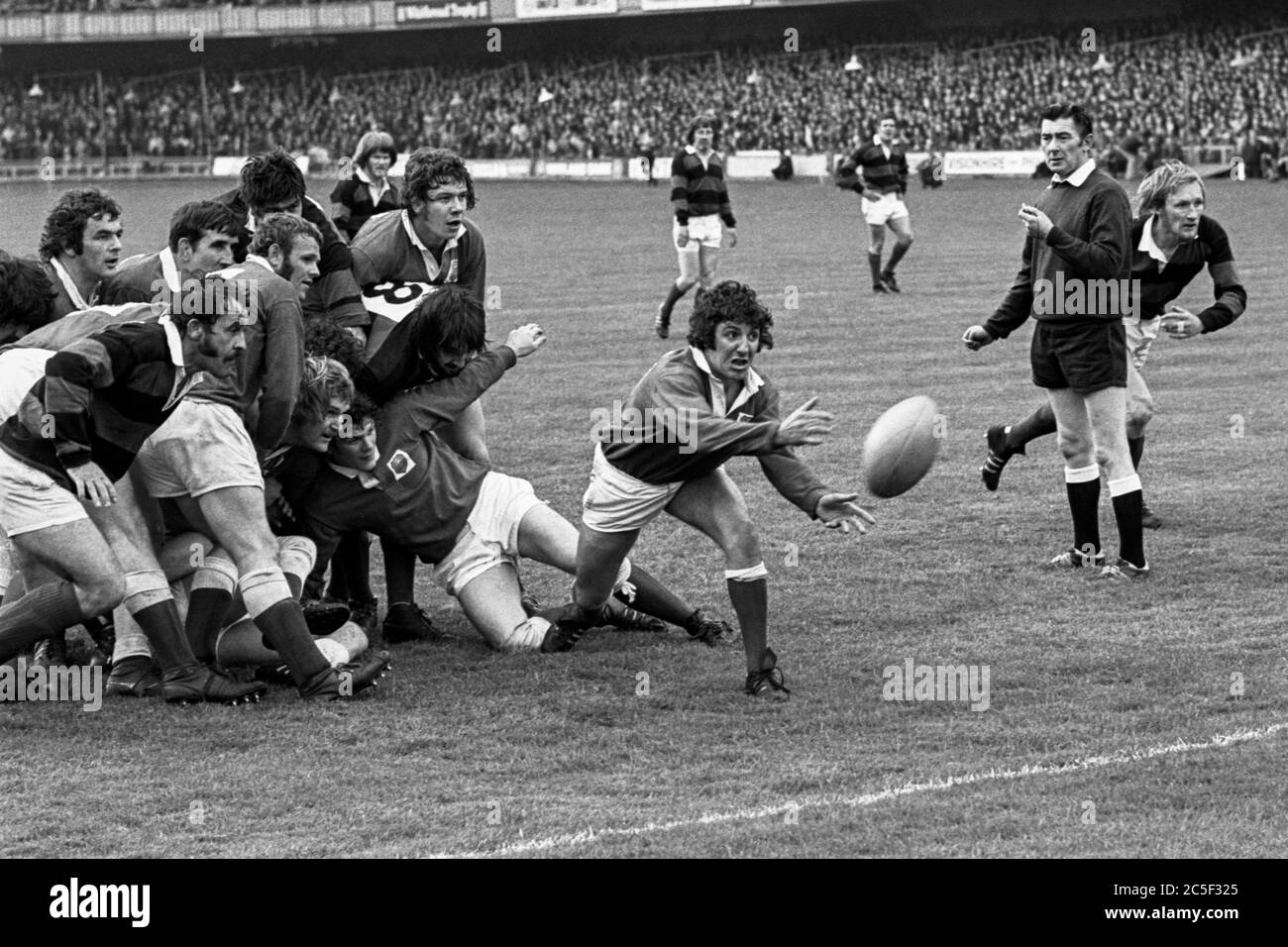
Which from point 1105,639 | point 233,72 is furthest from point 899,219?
point 233,72

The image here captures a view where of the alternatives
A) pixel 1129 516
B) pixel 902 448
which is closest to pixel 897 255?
pixel 1129 516

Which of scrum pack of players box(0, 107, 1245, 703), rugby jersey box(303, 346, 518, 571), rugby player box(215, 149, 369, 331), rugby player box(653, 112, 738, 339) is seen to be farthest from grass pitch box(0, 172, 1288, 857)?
rugby player box(653, 112, 738, 339)

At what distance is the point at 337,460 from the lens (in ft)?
24.2

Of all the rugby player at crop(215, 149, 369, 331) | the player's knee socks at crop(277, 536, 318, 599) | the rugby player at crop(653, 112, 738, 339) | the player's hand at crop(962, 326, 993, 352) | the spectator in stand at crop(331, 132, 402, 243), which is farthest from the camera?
the rugby player at crop(653, 112, 738, 339)

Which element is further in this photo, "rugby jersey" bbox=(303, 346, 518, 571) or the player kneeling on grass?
"rugby jersey" bbox=(303, 346, 518, 571)

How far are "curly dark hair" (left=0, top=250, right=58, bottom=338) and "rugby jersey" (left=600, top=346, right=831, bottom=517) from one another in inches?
91.5

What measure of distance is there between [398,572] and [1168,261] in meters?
4.29

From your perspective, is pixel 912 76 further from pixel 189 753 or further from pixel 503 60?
pixel 189 753

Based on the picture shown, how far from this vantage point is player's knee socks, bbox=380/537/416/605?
25.1 feet

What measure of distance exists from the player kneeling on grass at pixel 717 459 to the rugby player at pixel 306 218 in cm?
155

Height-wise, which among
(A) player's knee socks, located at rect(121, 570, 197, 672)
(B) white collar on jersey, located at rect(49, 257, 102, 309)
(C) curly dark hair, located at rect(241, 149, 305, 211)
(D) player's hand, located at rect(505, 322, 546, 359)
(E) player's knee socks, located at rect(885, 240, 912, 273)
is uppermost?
(C) curly dark hair, located at rect(241, 149, 305, 211)

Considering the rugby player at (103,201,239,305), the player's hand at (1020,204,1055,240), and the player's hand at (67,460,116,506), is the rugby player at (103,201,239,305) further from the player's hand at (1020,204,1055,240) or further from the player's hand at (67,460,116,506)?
the player's hand at (1020,204,1055,240)

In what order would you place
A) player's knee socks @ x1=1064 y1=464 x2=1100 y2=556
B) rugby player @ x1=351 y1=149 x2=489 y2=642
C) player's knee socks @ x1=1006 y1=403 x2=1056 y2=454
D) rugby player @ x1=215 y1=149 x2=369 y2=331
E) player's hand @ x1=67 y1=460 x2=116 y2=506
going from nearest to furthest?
player's hand @ x1=67 y1=460 x2=116 y2=506, rugby player @ x1=351 y1=149 x2=489 y2=642, rugby player @ x1=215 y1=149 x2=369 y2=331, player's knee socks @ x1=1064 y1=464 x2=1100 y2=556, player's knee socks @ x1=1006 y1=403 x2=1056 y2=454

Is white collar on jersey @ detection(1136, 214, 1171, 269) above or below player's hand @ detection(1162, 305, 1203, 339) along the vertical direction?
above
